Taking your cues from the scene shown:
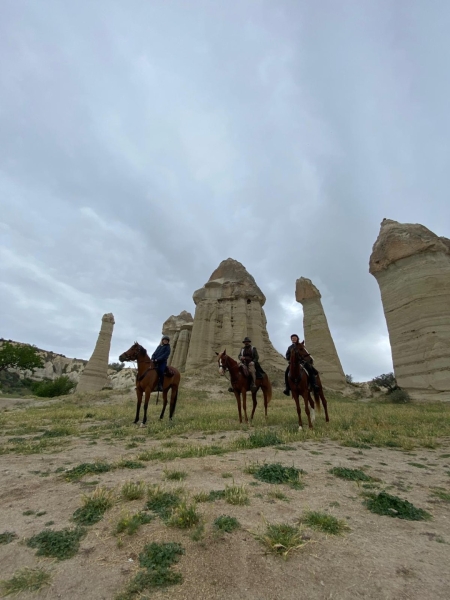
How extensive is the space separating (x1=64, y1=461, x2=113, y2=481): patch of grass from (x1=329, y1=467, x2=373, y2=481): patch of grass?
3.88 metres

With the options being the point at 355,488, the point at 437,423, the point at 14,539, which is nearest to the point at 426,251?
the point at 437,423

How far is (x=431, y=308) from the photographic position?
2081 centimetres

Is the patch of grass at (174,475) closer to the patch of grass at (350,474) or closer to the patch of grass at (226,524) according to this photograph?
the patch of grass at (226,524)

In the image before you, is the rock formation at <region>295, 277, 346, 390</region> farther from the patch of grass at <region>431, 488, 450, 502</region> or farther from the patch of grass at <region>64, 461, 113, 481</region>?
the patch of grass at <region>64, 461, 113, 481</region>

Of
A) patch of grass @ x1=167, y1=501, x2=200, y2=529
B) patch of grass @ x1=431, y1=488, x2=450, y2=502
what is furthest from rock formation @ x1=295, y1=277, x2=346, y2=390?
patch of grass @ x1=167, y1=501, x2=200, y2=529

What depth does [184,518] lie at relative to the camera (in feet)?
10.1

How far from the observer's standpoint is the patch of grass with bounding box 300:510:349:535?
3014 millimetres

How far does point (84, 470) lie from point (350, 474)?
4429mm

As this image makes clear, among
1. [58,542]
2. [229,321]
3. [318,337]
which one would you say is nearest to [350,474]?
[58,542]

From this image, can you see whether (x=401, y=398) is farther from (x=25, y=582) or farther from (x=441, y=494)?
(x=25, y=582)

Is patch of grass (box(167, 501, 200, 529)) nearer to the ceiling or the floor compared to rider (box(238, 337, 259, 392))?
nearer to the floor

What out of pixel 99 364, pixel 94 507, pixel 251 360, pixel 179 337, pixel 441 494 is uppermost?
pixel 179 337

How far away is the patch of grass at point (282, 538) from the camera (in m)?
2.62

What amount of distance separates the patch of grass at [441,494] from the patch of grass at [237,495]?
2794mm
